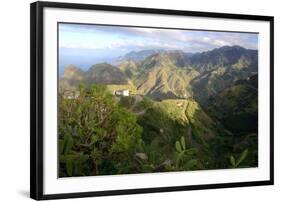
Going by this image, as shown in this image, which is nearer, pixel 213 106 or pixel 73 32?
pixel 73 32

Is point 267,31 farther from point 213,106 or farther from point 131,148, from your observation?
point 131,148

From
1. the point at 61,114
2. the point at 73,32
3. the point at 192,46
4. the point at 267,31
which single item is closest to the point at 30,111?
the point at 61,114

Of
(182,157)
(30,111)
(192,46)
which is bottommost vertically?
(182,157)

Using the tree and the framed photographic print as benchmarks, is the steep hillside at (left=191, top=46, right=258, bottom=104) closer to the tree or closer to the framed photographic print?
the framed photographic print

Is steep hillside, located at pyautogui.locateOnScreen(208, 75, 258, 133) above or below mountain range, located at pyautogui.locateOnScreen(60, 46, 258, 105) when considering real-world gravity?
below

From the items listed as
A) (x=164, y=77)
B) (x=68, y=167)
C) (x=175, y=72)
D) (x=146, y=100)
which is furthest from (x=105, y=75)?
(x=68, y=167)

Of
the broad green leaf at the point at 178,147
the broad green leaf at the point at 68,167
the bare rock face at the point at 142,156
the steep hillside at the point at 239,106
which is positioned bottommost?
the broad green leaf at the point at 68,167

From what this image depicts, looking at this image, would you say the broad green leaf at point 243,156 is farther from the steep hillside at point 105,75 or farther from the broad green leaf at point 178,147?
the steep hillside at point 105,75

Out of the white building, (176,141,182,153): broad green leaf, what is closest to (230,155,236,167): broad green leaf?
(176,141,182,153): broad green leaf

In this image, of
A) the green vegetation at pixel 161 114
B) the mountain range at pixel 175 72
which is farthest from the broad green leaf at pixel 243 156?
the mountain range at pixel 175 72
